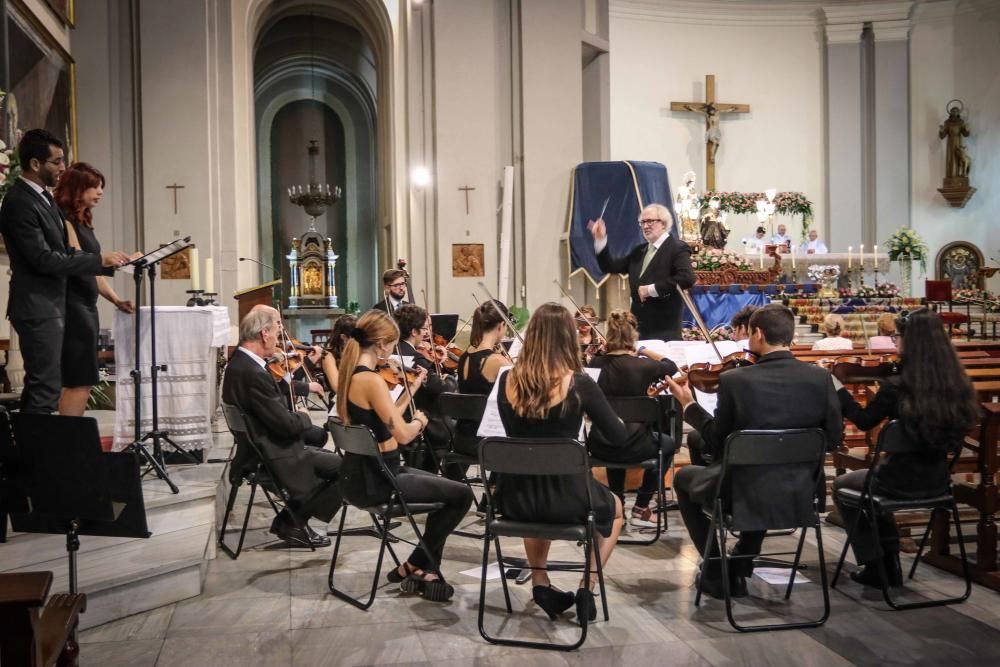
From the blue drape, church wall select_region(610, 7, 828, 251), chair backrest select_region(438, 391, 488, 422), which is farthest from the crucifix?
chair backrest select_region(438, 391, 488, 422)

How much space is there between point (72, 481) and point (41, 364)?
1.42 metres

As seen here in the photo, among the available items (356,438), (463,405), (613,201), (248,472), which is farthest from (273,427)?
(613,201)

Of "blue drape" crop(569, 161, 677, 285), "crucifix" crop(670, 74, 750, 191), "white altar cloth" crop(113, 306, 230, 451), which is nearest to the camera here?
"white altar cloth" crop(113, 306, 230, 451)

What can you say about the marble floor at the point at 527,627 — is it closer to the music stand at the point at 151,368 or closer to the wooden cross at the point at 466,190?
the music stand at the point at 151,368

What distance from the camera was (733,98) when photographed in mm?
18828

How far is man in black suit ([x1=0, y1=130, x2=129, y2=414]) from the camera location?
420 centimetres

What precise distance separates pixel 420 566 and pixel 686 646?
1.30m

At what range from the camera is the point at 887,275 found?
59.4ft

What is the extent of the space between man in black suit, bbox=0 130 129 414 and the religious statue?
1796 centimetres

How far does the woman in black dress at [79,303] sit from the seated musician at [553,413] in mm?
2237

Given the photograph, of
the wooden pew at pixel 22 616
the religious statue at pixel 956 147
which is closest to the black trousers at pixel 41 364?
the wooden pew at pixel 22 616

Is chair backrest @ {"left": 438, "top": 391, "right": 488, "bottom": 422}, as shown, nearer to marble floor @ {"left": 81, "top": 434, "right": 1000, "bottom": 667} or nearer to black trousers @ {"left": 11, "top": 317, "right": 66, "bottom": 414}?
marble floor @ {"left": 81, "top": 434, "right": 1000, "bottom": 667}

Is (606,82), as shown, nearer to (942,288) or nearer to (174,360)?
(942,288)

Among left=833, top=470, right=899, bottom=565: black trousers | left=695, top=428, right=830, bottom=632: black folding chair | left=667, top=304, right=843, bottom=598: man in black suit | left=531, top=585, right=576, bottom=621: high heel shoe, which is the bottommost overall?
left=531, top=585, right=576, bottom=621: high heel shoe
